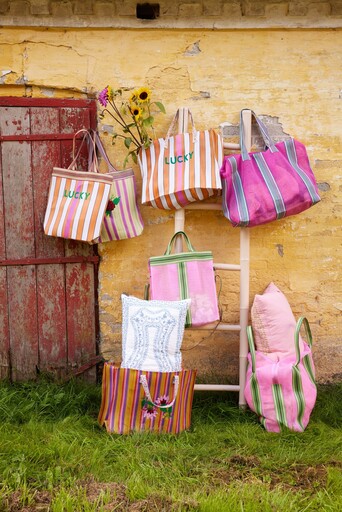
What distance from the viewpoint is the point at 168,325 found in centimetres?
362

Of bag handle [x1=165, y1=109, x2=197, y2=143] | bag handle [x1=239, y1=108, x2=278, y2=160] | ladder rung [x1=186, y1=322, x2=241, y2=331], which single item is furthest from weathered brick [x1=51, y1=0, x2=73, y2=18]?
ladder rung [x1=186, y1=322, x2=241, y2=331]

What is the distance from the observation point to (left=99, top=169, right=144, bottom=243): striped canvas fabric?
4.05m

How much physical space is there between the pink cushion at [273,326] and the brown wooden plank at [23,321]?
1545 millimetres

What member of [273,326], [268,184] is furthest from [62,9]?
[273,326]

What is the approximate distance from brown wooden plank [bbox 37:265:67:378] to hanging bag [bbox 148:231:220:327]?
29.8 inches

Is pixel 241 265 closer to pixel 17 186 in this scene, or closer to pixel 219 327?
pixel 219 327

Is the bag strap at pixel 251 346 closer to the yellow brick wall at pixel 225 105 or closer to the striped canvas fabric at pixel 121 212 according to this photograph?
the yellow brick wall at pixel 225 105

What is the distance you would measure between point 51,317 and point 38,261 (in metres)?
0.41

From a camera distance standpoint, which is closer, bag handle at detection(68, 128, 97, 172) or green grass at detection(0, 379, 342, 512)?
green grass at detection(0, 379, 342, 512)

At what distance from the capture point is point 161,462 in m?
3.18

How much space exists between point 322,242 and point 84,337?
1839 mm

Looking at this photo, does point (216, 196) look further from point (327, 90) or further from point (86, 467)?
point (86, 467)

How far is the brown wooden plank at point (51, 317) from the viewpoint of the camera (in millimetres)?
4195

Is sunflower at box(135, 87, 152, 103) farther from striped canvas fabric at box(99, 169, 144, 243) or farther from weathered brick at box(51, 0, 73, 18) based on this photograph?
weathered brick at box(51, 0, 73, 18)
